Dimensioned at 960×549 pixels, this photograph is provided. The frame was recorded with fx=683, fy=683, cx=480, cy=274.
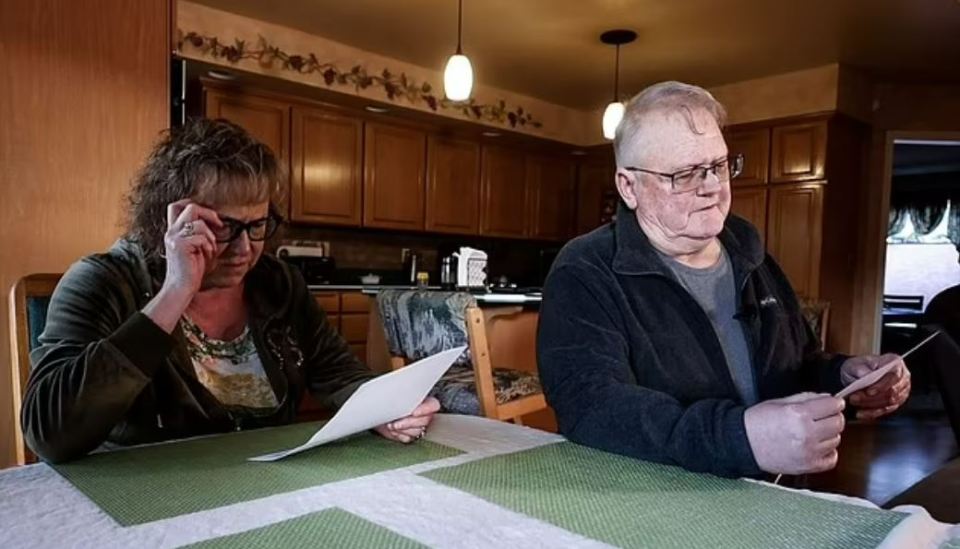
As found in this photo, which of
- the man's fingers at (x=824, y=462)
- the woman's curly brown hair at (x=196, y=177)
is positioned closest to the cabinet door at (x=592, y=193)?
the woman's curly brown hair at (x=196, y=177)

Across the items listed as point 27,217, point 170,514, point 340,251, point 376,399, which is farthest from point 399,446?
point 340,251

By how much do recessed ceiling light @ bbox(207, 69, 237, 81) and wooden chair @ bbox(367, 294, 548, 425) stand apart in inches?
74.1

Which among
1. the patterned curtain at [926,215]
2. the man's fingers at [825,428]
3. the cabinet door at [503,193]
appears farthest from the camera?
the patterned curtain at [926,215]

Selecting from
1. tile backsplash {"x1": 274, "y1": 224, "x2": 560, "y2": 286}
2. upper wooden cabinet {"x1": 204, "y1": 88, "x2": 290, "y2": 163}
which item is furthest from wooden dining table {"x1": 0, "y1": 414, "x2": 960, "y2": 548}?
tile backsplash {"x1": 274, "y1": 224, "x2": 560, "y2": 286}

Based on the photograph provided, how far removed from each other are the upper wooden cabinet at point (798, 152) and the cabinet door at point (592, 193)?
143cm

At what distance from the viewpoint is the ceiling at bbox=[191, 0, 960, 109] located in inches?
145

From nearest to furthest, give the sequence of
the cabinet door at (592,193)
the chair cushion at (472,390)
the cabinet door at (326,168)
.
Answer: the chair cushion at (472,390)
the cabinet door at (326,168)
the cabinet door at (592,193)

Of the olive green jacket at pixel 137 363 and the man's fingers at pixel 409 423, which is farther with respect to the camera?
the man's fingers at pixel 409 423

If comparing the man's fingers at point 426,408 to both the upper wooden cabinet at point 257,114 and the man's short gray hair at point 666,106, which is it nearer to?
the man's short gray hair at point 666,106

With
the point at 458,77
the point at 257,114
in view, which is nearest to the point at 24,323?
Answer: the point at 458,77

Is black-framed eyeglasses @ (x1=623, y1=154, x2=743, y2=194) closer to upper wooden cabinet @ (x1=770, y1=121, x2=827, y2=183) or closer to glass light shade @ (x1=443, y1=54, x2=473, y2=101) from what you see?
glass light shade @ (x1=443, y1=54, x2=473, y2=101)

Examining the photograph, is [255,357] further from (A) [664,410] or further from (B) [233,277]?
(A) [664,410]

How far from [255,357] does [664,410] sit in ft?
2.27

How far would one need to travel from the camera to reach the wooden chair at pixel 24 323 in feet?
3.33
